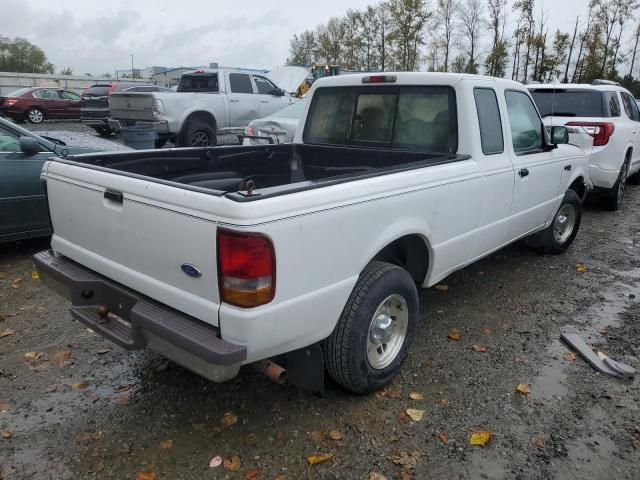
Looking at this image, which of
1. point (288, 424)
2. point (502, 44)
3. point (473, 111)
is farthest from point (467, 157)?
point (502, 44)

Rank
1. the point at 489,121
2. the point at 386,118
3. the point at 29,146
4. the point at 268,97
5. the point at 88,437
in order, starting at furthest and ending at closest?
the point at 268,97 < the point at 29,146 < the point at 386,118 < the point at 489,121 < the point at 88,437

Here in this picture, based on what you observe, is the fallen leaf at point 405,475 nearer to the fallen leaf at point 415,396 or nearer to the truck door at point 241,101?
the fallen leaf at point 415,396

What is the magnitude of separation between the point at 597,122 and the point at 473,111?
5.02 metres

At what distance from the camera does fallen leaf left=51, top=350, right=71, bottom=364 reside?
3.68 metres

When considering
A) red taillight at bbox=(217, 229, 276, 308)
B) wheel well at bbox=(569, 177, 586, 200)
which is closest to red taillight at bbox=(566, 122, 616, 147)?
wheel well at bbox=(569, 177, 586, 200)

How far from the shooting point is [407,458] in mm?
2758

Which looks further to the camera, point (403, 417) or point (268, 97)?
point (268, 97)

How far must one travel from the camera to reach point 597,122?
7836mm

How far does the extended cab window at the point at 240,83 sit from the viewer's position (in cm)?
1363

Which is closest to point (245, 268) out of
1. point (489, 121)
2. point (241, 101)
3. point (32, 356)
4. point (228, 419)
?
point (228, 419)

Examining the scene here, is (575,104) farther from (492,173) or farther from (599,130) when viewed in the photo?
(492,173)

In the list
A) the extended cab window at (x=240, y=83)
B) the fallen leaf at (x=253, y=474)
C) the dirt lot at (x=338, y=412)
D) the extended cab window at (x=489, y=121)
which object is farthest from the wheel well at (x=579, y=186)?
the extended cab window at (x=240, y=83)

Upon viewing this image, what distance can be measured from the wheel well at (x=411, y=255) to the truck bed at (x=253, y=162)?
0.53m

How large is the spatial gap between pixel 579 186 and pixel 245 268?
530 cm
